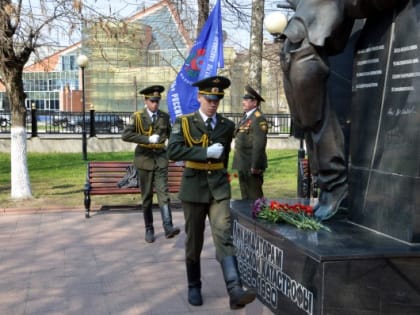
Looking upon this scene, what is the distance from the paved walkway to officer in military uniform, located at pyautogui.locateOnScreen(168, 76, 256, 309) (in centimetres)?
45

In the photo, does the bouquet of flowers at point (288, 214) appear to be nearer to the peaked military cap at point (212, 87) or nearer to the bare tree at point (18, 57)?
the peaked military cap at point (212, 87)

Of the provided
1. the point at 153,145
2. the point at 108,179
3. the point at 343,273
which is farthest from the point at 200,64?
the point at 343,273

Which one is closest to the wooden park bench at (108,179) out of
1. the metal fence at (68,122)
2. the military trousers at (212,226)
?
the military trousers at (212,226)

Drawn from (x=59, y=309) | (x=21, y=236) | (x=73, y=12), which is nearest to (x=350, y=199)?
(x=59, y=309)

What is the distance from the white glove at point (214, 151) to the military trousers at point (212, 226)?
0.42 meters

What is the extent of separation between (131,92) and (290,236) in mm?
56330

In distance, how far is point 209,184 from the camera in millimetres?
4582

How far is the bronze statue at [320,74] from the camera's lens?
4.05 meters

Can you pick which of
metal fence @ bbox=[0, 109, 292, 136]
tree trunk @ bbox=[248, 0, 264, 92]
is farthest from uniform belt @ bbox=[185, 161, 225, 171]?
metal fence @ bbox=[0, 109, 292, 136]

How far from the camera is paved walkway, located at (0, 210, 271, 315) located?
187 inches

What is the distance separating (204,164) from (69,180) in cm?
896

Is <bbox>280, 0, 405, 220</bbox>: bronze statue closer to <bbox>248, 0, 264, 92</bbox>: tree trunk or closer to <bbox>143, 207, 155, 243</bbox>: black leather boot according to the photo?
<bbox>143, 207, 155, 243</bbox>: black leather boot

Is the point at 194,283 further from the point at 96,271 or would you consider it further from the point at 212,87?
the point at 212,87

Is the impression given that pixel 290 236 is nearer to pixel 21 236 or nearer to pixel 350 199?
pixel 350 199
